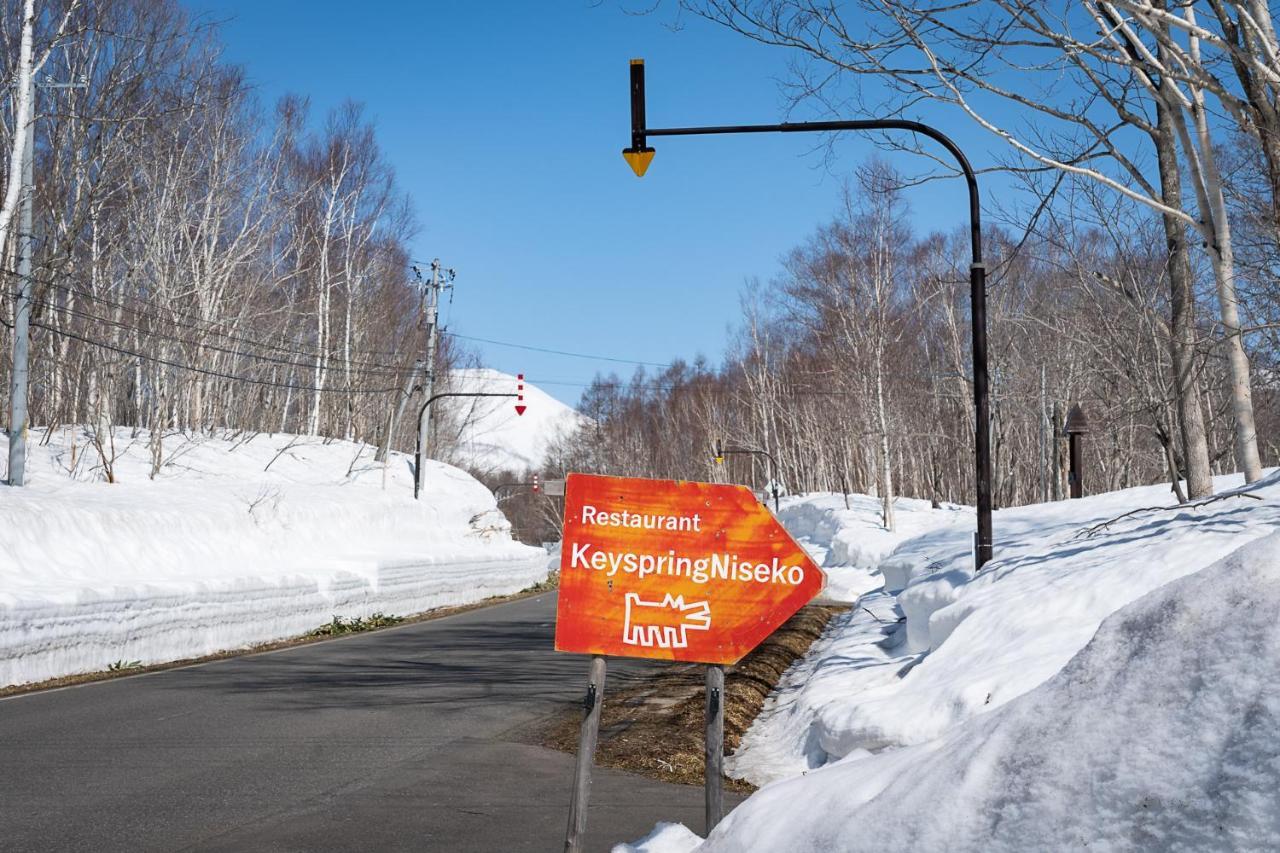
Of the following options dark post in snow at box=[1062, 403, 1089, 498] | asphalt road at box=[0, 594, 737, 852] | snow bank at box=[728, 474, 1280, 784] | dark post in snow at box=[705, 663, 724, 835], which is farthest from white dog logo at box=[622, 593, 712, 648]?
dark post in snow at box=[1062, 403, 1089, 498]

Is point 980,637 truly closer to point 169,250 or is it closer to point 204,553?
point 204,553

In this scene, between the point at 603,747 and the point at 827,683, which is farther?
the point at 827,683

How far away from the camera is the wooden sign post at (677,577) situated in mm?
5008

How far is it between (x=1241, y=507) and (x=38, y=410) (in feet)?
123

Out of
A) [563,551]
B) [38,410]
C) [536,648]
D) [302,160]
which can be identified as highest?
[302,160]

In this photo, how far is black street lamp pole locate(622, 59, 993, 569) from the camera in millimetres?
11148

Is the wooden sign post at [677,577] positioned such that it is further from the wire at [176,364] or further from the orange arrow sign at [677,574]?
the wire at [176,364]

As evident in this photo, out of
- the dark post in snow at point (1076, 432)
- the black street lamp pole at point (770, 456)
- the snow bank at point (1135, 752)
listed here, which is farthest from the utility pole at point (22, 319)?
the black street lamp pole at point (770, 456)

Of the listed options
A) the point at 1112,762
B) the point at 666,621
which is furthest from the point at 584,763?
the point at 1112,762

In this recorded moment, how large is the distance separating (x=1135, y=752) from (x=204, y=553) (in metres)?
20.4

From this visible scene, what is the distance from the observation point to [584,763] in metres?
4.94

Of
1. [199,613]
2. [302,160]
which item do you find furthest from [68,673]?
[302,160]

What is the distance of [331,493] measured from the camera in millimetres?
30250

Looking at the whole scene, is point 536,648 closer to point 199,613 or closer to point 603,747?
point 199,613
